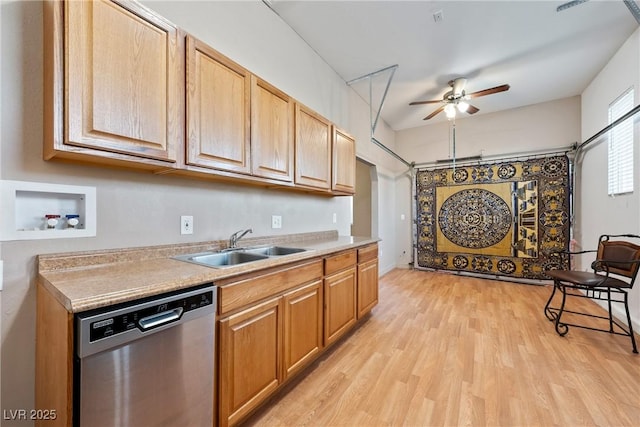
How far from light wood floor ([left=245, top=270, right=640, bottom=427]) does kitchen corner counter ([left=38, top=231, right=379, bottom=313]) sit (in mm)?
969

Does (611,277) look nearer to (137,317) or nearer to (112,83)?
(137,317)

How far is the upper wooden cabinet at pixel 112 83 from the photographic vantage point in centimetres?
101

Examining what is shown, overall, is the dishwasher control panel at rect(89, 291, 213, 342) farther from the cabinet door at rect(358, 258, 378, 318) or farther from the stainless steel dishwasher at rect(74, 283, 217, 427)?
the cabinet door at rect(358, 258, 378, 318)

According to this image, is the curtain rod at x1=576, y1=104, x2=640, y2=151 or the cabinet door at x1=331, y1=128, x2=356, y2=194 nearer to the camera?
the curtain rod at x1=576, y1=104, x2=640, y2=151

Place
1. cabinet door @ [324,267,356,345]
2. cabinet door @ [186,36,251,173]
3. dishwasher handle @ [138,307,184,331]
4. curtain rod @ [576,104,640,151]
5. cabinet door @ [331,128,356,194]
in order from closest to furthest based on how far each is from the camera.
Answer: dishwasher handle @ [138,307,184,331], cabinet door @ [186,36,251,173], cabinet door @ [324,267,356,345], curtain rod @ [576,104,640,151], cabinet door @ [331,128,356,194]

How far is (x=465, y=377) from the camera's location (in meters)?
1.85

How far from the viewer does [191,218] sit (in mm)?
1706

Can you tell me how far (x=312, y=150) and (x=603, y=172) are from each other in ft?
12.4

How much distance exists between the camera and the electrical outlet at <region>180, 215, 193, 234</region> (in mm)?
1651

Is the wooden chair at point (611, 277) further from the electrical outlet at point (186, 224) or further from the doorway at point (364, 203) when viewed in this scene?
the electrical outlet at point (186, 224)

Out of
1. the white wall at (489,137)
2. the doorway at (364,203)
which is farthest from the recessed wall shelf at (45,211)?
the white wall at (489,137)

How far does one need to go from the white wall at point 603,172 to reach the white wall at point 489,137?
282 mm

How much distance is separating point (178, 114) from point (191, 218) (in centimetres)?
67

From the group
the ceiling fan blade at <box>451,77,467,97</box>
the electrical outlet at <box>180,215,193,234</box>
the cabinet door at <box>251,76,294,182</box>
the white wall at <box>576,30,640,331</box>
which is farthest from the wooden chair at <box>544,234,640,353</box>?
the electrical outlet at <box>180,215,193,234</box>
